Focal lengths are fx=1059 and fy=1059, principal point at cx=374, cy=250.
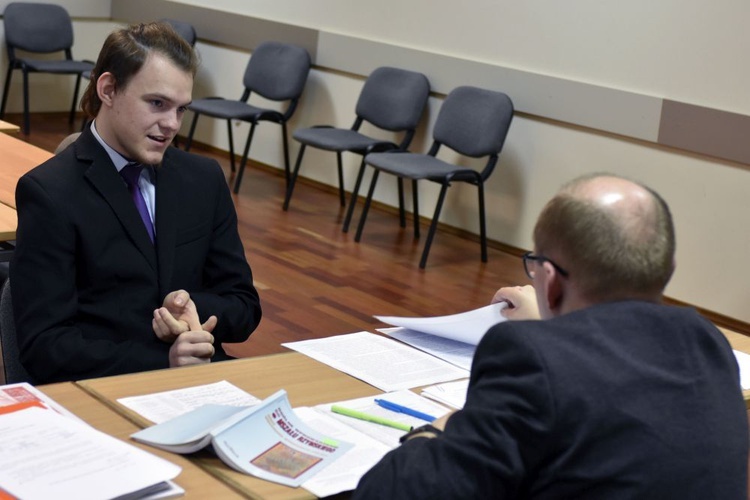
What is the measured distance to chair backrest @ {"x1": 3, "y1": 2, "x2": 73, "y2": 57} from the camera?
7988mm

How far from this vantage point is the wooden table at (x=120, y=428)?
61.9 inches

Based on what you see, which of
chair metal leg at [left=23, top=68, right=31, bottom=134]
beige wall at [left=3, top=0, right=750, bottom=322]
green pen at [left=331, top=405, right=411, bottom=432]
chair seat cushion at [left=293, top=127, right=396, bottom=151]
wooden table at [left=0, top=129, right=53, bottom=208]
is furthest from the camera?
chair metal leg at [left=23, top=68, right=31, bottom=134]

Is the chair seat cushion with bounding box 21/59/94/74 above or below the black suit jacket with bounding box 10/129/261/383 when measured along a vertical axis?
below

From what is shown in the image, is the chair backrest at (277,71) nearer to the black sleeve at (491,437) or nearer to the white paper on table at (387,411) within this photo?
the white paper on table at (387,411)

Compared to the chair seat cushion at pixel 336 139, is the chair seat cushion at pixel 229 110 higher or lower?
lower

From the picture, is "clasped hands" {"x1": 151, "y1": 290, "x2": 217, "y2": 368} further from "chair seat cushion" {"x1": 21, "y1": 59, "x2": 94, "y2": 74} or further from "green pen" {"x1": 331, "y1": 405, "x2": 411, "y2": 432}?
"chair seat cushion" {"x1": 21, "y1": 59, "x2": 94, "y2": 74}

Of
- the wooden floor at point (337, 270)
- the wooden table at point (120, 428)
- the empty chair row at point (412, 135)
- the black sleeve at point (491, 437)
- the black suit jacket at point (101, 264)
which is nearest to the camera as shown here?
the black sleeve at point (491, 437)

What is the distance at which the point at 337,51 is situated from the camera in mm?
7023

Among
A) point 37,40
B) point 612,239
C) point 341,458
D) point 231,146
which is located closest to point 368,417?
point 341,458

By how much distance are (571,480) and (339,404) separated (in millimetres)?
693

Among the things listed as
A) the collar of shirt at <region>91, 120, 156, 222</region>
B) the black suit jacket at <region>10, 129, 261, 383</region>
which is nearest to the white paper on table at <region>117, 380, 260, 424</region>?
the black suit jacket at <region>10, 129, 261, 383</region>

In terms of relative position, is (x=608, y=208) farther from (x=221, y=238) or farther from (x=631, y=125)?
(x=631, y=125)

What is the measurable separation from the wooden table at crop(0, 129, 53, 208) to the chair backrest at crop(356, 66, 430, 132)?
8.85 feet

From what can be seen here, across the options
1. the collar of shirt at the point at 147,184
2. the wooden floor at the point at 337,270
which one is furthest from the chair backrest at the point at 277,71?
the collar of shirt at the point at 147,184
